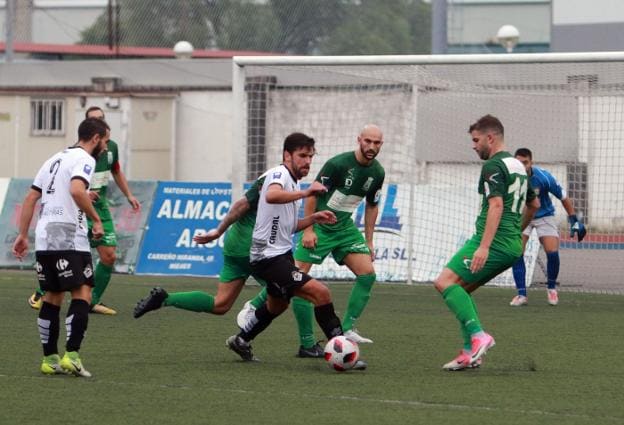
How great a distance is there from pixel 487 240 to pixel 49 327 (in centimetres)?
318

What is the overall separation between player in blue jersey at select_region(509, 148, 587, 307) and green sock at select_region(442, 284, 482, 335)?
6.10 meters

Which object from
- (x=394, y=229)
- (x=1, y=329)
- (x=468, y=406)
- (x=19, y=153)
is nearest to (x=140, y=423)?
(x=468, y=406)

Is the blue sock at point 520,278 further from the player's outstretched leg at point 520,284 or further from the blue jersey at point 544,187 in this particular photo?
the blue jersey at point 544,187

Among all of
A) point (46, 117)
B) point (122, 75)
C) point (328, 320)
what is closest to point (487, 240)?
point (328, 320)

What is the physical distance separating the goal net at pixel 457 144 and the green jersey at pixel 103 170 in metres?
3.92

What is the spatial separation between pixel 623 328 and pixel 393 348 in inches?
122

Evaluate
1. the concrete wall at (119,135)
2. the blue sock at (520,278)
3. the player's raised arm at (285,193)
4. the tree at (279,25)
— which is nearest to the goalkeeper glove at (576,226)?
the blue sock at (520,278)

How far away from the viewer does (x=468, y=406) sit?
8.59 meters

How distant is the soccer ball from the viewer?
1009 cm

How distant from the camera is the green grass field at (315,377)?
8.30 meters

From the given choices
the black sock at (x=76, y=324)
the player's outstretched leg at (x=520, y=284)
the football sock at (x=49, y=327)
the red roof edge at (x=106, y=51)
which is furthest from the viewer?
the red roof edge at (x=106, y=51)

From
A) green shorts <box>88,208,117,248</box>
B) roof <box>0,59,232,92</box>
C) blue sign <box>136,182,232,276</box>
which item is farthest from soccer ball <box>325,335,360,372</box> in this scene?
roof <box>0,59,232,92</box>

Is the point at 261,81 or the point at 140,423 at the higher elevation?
the point at 261,81

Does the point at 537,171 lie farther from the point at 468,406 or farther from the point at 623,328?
the point at 468,406
